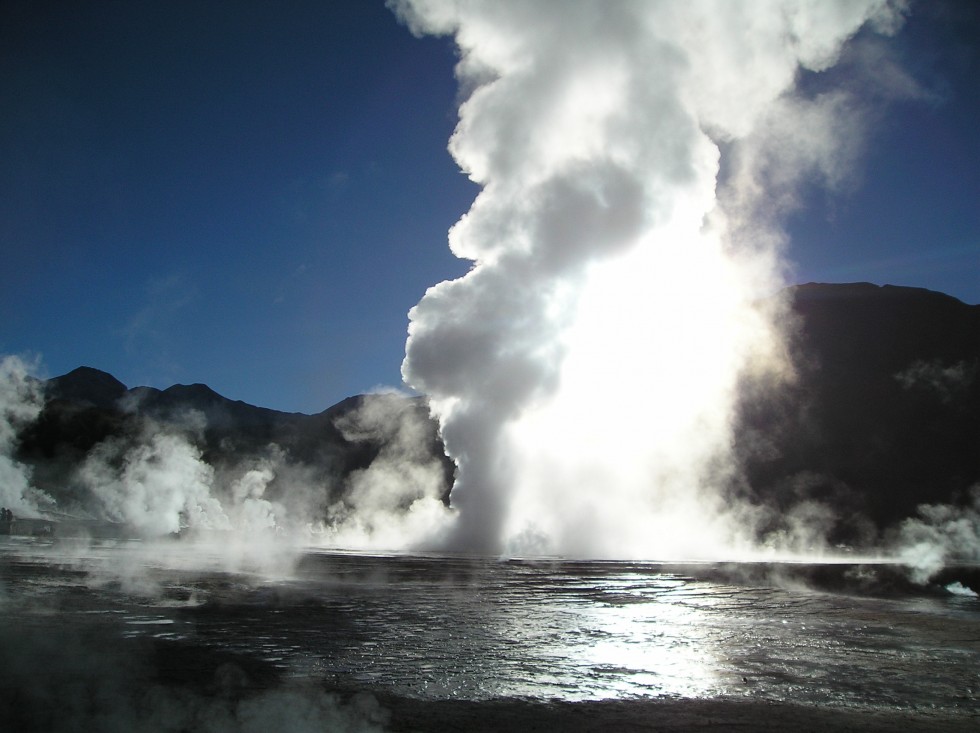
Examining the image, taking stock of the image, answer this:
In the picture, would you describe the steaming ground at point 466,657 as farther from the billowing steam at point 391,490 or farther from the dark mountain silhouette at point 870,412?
the dark mountain silhouette at point 870,412

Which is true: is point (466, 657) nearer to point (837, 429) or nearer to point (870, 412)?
point (837, 429)

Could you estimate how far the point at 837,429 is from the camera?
115 m

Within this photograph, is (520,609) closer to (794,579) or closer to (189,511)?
(794,579)

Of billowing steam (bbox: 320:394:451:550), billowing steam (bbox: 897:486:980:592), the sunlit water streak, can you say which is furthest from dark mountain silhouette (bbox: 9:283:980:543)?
the sunlit water streak

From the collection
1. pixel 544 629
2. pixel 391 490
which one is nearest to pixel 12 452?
pixel 391 490

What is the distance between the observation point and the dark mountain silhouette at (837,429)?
307ft

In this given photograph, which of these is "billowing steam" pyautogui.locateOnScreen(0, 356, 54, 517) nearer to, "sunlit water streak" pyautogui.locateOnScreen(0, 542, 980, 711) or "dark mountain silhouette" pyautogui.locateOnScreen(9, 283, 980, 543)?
"dark mountain silhouette" pyautogui.locateOnScreen(9, 283, 980, 543)

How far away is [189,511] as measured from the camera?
6712 centimetres

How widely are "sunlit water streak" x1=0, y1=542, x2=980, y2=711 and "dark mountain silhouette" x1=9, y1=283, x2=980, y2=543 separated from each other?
60.0 m

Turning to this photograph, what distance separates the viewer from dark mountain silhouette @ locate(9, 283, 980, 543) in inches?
3679

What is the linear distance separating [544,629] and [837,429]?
117 metres

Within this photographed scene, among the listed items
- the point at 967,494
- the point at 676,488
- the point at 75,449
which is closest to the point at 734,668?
the point at 676,488

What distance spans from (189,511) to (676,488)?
4950 centimetres

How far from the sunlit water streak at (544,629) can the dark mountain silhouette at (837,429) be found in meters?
60.0
